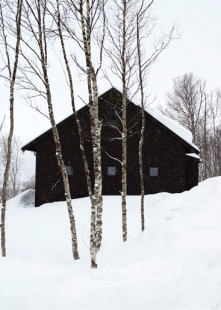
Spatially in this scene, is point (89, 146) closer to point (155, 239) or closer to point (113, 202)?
point (113, 202)

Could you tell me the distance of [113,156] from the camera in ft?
57.0

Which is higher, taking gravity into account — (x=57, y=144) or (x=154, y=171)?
(x=57, y=144)

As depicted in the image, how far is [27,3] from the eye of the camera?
25.3 ft

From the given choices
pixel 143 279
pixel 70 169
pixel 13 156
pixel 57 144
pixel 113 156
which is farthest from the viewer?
pixel 13 156

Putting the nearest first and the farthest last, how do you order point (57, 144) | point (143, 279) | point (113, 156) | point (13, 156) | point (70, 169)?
point (143, 279), point (57, 144), point (70, 169), point (113, 156), point (13, 156)

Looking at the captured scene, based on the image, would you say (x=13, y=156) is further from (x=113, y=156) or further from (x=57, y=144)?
(x=57, y=144)

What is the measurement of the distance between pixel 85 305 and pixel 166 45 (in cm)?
816

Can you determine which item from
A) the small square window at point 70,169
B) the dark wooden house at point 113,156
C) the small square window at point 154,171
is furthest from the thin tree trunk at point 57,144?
the small square window at point 154,171

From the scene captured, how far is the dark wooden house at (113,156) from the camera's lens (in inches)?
674

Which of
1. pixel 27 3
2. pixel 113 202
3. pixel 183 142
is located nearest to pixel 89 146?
pixel 113 202

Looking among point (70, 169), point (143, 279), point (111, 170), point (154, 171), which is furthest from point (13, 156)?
point (143, 279)


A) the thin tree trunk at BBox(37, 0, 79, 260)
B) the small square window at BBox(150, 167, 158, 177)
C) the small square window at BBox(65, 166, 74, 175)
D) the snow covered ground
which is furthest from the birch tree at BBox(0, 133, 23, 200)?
the snow covered ground

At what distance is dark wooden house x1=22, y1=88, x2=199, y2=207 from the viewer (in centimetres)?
1712

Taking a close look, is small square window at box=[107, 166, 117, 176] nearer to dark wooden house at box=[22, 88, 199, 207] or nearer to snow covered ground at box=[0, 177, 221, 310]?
dark wooden house at box=[22, 88, 199, 207]
